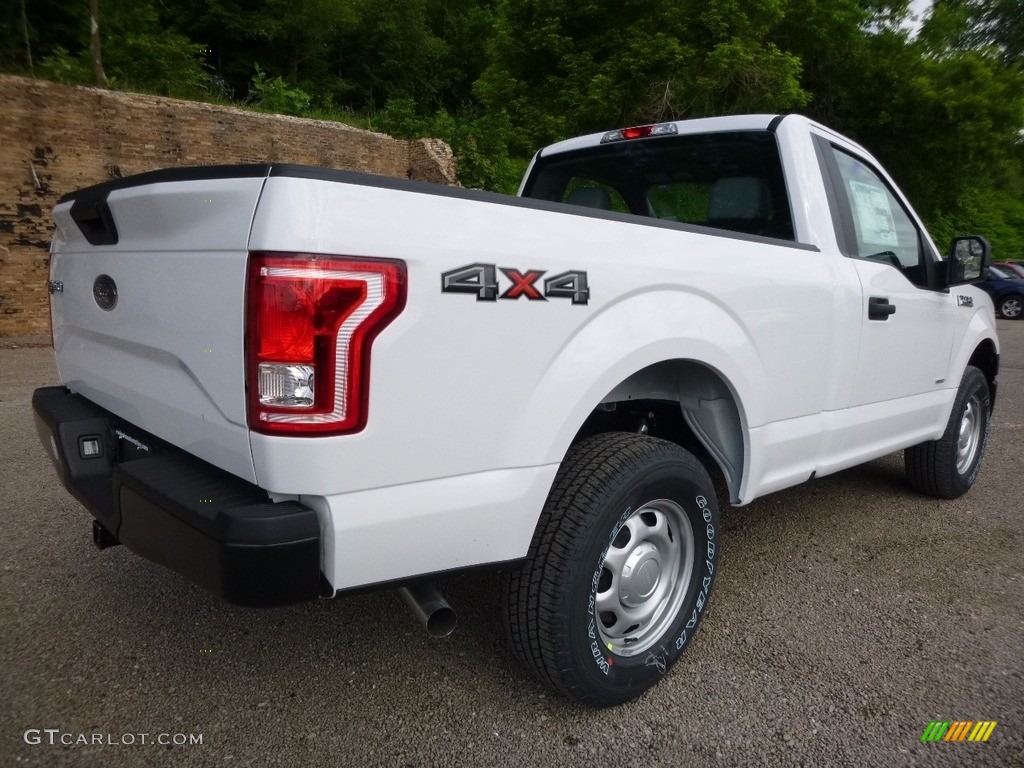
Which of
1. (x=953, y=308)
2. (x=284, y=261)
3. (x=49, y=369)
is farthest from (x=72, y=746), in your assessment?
(x=49, y=369)

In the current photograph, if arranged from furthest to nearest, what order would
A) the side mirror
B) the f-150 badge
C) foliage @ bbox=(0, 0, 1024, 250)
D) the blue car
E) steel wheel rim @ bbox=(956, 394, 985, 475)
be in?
the blue car → foliage @ bbox=(0, 0, 1024, 250) → steel wheel rim @ bbox=(956, 394, 985, 475) → the side mirror → the f-150 badge

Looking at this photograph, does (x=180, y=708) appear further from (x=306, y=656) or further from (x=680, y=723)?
(x=680, y=723)

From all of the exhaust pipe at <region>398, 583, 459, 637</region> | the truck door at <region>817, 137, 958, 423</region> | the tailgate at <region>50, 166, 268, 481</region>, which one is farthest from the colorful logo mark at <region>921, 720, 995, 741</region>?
the tailgate at <region>50, 166, 268, 481</region>

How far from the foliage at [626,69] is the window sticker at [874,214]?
11804mm

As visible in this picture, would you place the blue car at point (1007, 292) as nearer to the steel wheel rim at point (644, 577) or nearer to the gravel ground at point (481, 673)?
the gravel ground at point (481, 673)

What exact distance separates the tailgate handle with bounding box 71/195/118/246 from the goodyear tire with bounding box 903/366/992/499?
4080mm

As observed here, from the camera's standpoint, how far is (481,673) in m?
2.38

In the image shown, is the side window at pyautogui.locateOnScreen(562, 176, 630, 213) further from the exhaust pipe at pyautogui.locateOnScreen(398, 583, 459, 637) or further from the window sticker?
the exhaust pipe at pyautogui.locateOnScreen(398, 583, 459, 637)

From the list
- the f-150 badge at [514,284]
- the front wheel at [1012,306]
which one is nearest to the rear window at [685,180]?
the f-150 badge at [514,284]

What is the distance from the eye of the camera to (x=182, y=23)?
872 inches

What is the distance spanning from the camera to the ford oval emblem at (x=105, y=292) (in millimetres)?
2139

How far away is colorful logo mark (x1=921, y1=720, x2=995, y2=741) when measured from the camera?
213cm

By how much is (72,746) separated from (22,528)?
1955 mm

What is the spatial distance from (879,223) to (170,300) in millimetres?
3107
